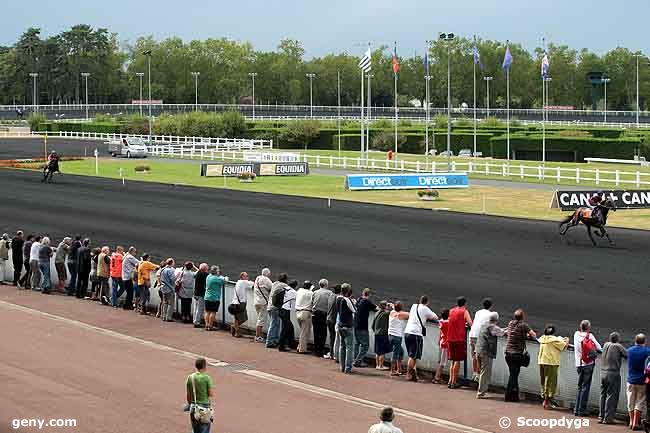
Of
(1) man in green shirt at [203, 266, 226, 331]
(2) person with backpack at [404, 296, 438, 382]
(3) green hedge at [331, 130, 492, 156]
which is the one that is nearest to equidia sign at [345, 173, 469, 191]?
(1) man in green shirt at [203, 266, 226, 331]

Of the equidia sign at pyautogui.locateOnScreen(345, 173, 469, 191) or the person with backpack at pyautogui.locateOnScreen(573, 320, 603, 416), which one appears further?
the equidia sign at pyautogui.locateOnScreen(345, 173, 469, 191)

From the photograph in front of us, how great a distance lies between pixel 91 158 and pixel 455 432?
67748mm

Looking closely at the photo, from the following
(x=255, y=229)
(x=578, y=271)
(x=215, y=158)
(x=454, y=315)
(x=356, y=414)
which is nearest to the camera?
(x=356, y=414)

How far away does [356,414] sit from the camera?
16.2 meters

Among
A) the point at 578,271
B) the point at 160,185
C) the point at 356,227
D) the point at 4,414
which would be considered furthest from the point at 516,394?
the point at 160,185

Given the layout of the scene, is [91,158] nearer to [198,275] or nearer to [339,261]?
[339,261]

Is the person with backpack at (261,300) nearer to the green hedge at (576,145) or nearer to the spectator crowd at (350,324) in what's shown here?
the spectator crowd at (350,324)

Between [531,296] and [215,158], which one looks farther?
[215,158]

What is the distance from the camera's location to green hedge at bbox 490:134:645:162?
79250 millimetres

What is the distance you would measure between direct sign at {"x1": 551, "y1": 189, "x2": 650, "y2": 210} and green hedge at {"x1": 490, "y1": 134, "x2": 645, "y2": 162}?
37529 mm

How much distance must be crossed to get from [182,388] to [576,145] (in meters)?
69.2

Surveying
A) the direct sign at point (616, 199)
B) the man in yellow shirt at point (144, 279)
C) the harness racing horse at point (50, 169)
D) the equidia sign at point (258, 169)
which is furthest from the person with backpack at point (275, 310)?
the harness racing horse at point (50, 169)

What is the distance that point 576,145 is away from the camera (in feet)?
273

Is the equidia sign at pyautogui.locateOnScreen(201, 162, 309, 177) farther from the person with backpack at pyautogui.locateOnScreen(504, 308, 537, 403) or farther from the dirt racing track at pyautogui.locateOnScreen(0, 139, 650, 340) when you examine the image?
the person with backpack at pyautogui.locateOnScreen(504, 308, 537, 403)
